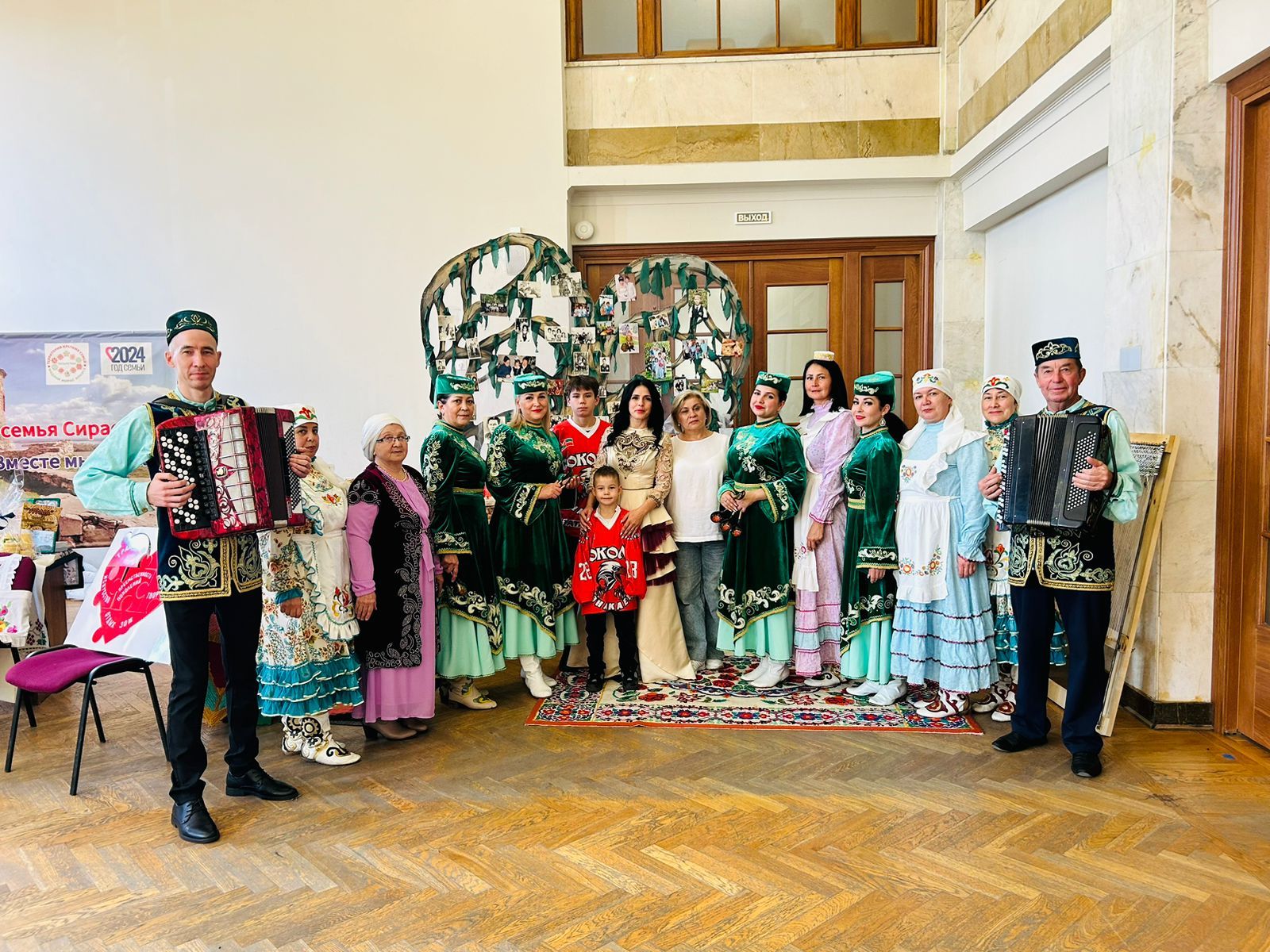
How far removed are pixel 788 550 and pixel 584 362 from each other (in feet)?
5.76

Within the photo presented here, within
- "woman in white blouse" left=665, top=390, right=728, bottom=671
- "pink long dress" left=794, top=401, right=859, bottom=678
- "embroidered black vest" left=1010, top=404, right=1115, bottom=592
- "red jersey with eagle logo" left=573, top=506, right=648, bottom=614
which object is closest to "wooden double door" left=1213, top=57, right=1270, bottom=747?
"embroidered black vest" left=1010, top=404, right=1115, bottom=592

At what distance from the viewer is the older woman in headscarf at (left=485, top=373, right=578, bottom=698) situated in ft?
14.0

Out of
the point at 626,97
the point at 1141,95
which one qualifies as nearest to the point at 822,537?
the point at 1141,95

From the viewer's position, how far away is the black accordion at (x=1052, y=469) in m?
3.20

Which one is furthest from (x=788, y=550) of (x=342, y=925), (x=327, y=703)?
(x=342, y=925)

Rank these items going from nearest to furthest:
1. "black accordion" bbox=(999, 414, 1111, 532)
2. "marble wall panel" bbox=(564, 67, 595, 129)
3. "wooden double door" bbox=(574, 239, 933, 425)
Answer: "black accordion" bbox=(999, 414, 1111, 532), "marble wall panel" bbox=(564, 67, 595, 129), "wooden double door" bbox=(574, 239, 933, 425)

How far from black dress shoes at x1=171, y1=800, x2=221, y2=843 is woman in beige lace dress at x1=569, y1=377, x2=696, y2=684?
2.06m

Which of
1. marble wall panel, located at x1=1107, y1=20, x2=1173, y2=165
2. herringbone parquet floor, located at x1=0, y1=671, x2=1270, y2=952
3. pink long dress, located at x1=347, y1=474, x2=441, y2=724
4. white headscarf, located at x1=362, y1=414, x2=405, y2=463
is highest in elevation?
marble wall panel, located at x1=1107, y1=20, x2=1173, y2=165

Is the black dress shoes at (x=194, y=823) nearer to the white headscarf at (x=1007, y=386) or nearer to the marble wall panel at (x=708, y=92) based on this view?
the white headscarf at (x=1007, y=386)

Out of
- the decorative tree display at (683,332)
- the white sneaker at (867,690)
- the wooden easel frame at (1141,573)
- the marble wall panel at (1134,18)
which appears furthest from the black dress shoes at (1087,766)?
the marble wall panel at (1134,18)

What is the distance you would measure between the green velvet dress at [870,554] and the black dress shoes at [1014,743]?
618 mm

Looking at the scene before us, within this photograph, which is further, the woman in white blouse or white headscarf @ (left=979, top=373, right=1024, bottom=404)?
the woman in white blouse

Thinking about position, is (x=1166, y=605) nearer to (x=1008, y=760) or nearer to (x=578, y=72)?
(x=1008, y=760)

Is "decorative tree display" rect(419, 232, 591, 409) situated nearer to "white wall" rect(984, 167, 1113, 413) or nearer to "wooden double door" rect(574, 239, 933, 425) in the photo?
"wooden double door" rect(574, 239, 933, 425)
